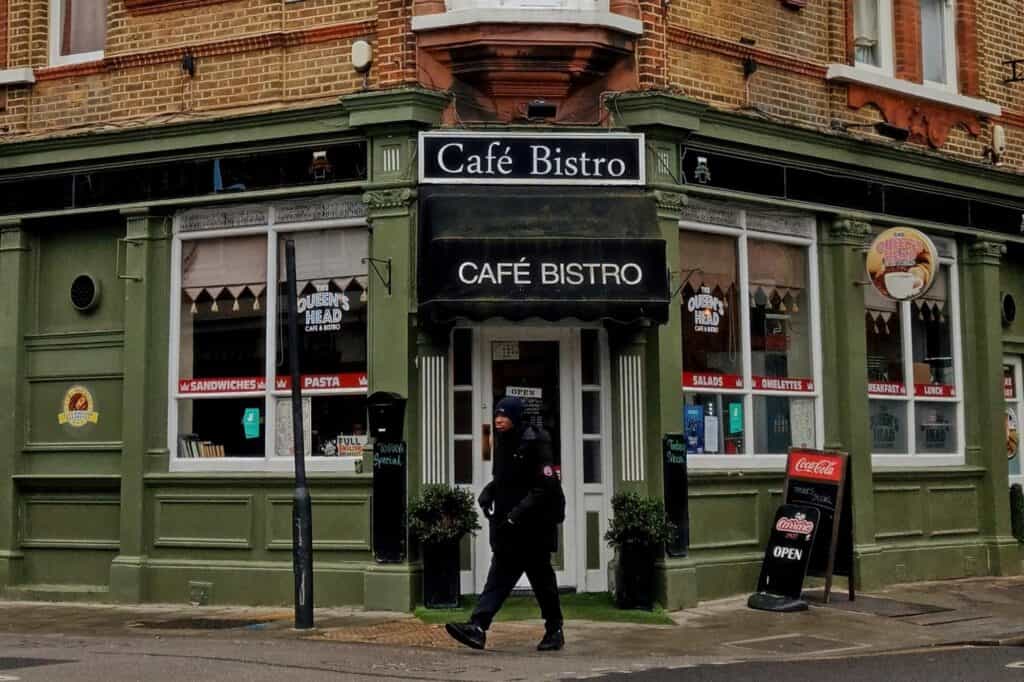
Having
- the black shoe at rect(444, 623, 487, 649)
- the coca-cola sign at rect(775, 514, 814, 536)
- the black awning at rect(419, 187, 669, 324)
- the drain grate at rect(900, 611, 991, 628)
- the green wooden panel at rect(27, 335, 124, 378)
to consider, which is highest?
the black awning at rect(419, 187, 669, 324)

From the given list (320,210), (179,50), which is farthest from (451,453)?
(179,50)

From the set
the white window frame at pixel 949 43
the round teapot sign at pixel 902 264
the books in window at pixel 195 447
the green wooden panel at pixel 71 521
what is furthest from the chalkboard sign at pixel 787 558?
the green wooden panel at pixel 71 521

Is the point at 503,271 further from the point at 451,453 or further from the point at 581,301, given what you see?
the point at 451,453

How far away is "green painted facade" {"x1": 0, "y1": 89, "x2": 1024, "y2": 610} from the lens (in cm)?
1399

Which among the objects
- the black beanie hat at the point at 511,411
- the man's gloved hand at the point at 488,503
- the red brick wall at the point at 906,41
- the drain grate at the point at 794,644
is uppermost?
the red brick wall at the point at 906,41

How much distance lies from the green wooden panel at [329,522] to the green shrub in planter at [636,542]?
7.25ft

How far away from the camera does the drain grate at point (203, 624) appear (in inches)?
513

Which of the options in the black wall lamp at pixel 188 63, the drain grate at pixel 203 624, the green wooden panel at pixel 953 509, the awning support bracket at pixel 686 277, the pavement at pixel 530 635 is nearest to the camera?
the pavement at pixel 530 635

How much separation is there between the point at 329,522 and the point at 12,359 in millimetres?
4084

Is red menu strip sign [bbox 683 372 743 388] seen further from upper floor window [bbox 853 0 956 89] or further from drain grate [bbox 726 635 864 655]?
upper floor window [bbox 853 0 956 89]

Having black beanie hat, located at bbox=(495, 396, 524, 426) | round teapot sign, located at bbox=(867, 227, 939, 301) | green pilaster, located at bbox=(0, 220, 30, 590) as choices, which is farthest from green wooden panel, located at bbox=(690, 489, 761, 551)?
green pilaster, located at bbox=(0, 220, 30, 590)

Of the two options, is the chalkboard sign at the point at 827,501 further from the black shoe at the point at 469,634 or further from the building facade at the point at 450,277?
the black shoe at the point at 469,634

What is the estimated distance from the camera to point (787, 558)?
1425 centimetres

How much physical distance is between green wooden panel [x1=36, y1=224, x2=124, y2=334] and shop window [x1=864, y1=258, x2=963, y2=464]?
7.74m
